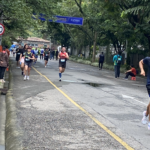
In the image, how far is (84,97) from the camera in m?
Result: 11.1

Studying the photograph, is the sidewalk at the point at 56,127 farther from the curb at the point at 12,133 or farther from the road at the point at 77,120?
the curb at the point at 12,133

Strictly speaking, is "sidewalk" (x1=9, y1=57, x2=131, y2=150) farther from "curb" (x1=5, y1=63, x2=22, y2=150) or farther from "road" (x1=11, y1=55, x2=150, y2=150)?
"curb" (x1=5, y1=63, x2=22, y2=150)

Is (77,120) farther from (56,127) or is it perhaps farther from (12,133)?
(12,133)

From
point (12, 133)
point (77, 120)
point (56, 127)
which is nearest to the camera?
point (12, 133)

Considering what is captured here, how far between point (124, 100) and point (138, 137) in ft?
15.9

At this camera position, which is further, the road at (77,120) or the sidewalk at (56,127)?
the road at (77,120)

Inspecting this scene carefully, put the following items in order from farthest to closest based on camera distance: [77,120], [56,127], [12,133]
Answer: [77,120]
[56,127]
[12,133]

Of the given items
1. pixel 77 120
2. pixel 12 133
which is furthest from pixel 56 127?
pixel 12 133

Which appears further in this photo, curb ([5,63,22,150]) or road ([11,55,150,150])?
road ([11,55,150,150])

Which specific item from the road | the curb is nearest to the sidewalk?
the road

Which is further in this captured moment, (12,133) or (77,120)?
(77,120)

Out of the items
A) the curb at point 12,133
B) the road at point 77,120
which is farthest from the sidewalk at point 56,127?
the curb at point 12,133

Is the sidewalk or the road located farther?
the road

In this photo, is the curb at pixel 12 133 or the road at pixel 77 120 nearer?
the curb at pixel 12 133
